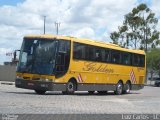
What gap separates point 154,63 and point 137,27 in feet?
22.0

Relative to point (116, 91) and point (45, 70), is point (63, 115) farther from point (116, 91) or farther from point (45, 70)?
point (116, 91)

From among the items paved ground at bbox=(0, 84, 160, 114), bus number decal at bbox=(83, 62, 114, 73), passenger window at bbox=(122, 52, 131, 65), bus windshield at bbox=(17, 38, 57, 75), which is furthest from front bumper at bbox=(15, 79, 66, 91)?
passenger window at bbox=(122, 52, 131, 65)

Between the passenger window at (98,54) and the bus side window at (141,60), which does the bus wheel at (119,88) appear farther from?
the passenger window at (98,54)

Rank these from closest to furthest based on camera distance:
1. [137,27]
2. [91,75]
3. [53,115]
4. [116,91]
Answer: [53,115] < [91,75] < [116,91] < [137,27]

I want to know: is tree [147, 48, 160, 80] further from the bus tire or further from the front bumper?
the front bumper

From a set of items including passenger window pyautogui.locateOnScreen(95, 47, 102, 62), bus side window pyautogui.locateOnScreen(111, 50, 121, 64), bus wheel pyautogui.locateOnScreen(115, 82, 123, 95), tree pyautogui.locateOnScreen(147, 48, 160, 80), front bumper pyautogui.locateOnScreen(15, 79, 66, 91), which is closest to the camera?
front bumper pyautogui.locateOnScreen(15, 79, 66, 91)

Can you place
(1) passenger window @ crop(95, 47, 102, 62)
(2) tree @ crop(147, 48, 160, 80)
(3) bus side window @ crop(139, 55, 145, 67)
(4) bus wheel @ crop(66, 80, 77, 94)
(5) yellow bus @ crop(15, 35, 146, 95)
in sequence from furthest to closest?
(2) tree @ crop(147, 48, 160, 80), (3) bus side window @ crop(139, 55, 145, 67), (1) passenger window @ crop(95, 47, 102, 62), (4) bus wheel @ crop(66, 80, 77, 94), (5) yellow bus @ crop(15, 35, 146, 95)

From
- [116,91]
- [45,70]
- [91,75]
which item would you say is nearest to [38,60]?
[45,70]

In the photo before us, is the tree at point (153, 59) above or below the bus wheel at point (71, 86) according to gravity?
above

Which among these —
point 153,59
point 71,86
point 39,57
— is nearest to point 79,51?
point 71,86

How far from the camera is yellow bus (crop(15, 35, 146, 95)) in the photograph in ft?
83.3

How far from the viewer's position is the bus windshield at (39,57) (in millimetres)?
25281

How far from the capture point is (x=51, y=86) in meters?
25.1

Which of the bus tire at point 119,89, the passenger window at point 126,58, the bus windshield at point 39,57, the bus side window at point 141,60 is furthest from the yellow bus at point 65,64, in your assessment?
the bus side window at point 141,60
